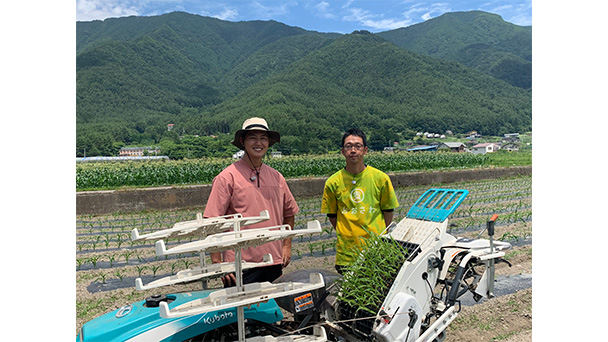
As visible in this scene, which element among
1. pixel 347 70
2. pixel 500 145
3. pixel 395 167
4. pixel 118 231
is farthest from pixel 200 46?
pixel 118 231

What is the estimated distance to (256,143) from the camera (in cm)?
268

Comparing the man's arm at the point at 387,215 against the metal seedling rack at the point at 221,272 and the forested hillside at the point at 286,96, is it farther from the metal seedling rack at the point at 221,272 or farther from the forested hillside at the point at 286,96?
the forested hillside at the point at 286,96

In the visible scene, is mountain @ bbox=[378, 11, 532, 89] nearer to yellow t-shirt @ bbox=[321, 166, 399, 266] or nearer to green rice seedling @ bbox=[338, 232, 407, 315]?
yellow t-shirt @ bbox=[321, 166, 399, 266]

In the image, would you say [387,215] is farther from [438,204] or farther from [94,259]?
[94,259]

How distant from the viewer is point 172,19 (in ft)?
559

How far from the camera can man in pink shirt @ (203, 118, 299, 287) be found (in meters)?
2.56

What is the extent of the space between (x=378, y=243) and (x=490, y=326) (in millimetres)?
2027

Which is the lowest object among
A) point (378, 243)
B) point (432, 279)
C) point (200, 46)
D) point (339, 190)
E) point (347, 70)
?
point (432, 279)

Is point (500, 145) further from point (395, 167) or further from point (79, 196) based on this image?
point (79, 196)

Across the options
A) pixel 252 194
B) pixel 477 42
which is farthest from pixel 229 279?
pixel 477 42

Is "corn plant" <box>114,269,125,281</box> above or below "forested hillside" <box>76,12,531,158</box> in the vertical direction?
below

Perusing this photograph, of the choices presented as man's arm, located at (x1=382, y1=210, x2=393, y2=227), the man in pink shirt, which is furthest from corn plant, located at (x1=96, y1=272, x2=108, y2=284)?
man's arm, located at (x1=382, y1=210, x2=393, y2=227)

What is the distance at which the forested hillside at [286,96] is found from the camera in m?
59.1

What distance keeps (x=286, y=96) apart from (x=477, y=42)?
10271cm
